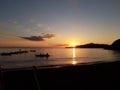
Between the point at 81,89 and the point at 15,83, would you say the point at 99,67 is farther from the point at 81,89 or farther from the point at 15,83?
the point at 15,83

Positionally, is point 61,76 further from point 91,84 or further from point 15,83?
point 15,83

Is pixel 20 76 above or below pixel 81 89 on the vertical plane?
above

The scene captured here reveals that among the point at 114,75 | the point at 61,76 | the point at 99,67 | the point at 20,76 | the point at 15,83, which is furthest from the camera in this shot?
the point at 99,67

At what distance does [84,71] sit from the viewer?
8.59m

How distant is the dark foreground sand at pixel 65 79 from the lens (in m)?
6.66

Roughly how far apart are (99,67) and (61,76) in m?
2.92

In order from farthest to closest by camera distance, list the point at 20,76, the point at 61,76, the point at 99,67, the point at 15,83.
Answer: the point at 99,67 < the point at 61,76 < the point at 20,76 < the point at 15,83

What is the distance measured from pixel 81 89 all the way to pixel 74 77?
1.12 metres

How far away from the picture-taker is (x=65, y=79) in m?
7.52

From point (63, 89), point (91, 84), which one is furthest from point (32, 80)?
point (91, 84)

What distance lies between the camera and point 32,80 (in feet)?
22.6

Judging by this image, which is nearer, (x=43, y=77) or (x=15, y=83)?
(x=15, y=83)

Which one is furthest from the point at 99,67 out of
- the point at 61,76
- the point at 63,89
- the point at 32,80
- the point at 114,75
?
the point at 32,80

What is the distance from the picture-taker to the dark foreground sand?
6.66m
